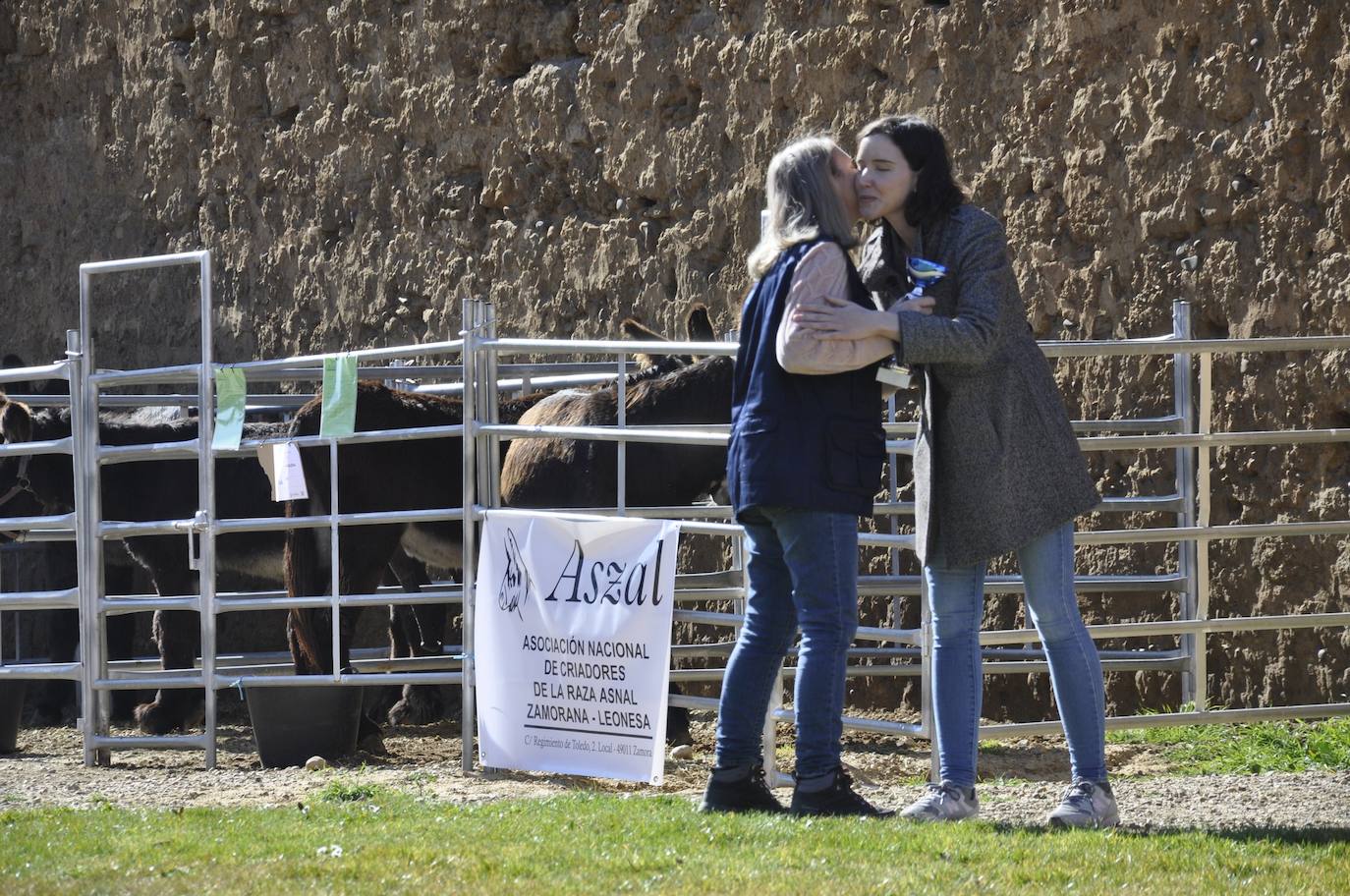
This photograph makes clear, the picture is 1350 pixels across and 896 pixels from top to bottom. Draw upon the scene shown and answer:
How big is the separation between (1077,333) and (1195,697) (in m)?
1.97

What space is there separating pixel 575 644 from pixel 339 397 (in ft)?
5.80

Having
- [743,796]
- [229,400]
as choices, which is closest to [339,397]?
[229,400]

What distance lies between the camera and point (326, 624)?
809 centimetres

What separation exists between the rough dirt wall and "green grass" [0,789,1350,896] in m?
3.32

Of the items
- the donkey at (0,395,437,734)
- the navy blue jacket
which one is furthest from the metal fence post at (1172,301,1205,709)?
the donkey at (0,395,437,734)

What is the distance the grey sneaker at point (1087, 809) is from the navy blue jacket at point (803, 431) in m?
0.98

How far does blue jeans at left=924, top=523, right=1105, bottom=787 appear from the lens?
4.45 m

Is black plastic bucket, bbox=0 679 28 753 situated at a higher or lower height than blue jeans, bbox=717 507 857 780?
lower

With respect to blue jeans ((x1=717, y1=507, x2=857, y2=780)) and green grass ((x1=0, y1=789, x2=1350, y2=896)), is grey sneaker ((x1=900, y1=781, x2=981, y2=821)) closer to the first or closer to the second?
green grass ((x1=0, y1=789, x2=1350, y2=896))

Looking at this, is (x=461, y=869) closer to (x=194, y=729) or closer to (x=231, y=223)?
(x=194, y=729)

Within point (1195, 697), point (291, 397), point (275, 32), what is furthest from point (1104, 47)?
point (275, 32)

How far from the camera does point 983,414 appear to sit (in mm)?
4441

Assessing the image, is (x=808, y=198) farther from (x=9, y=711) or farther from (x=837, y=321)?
(x=9, y=711)

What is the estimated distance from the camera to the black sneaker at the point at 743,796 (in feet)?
15.5
